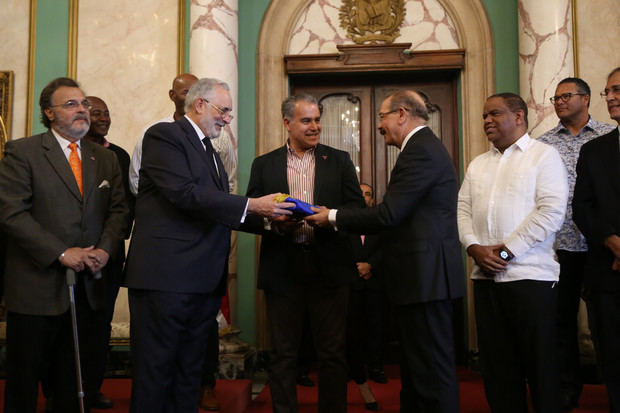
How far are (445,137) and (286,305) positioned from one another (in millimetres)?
3095

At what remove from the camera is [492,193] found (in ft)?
10.4

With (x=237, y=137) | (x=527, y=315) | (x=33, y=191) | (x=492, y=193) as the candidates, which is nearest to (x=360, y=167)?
(x=237, y=137)

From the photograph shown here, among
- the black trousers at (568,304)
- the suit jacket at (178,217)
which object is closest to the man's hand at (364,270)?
the black trousers at (568,304)

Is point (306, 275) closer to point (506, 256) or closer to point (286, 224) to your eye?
point (286, 224)

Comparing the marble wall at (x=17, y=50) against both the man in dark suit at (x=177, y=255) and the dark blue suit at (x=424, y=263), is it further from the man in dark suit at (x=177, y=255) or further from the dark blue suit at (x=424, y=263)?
the dark blue suit at (x=424, y=263)

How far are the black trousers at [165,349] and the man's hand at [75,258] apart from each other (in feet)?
1.03

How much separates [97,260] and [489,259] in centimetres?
187

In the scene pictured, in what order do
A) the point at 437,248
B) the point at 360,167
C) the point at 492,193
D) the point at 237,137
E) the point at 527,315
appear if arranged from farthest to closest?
the point at 360,167
the point at 237,137
the point at 492,193
the point at 527,315
the point at 437,248

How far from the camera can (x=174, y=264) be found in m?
2.56

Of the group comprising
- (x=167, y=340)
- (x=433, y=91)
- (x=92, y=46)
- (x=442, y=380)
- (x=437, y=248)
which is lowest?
(x=442, y=380)

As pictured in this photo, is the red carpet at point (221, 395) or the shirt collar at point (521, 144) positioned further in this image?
the red carpet at point (221, 395)

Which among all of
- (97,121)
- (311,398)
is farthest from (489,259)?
(97,121)

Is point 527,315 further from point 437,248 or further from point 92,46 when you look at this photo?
point 92,46

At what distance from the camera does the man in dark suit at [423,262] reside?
2707 millimetres
